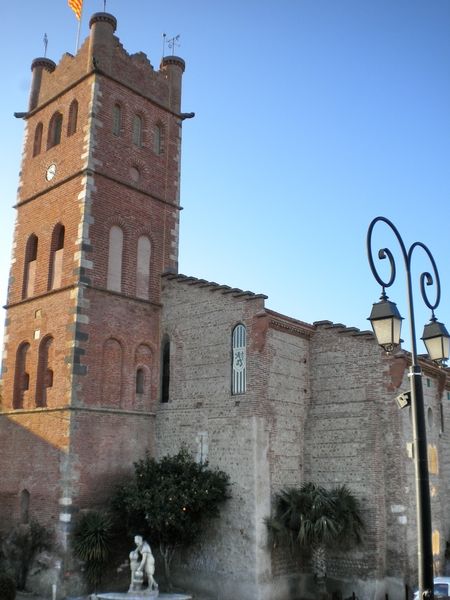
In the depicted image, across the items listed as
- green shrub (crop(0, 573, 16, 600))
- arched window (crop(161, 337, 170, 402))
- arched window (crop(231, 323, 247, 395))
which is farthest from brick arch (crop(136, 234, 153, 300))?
green shrub (crop(0, 573, 16, 600))

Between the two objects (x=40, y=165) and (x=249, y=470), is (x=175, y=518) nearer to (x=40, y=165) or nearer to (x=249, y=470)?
(x=249, y=470)

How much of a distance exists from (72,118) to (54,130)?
56.0 inches

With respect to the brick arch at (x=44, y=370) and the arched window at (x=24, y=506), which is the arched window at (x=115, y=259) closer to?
the brick arch at (x=44, y=370)

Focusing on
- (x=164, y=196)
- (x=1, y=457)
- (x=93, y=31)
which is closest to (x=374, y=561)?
(x=1, y=457)

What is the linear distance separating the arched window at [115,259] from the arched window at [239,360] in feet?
16.2

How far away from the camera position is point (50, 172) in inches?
1022

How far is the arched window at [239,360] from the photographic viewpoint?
70.9ft

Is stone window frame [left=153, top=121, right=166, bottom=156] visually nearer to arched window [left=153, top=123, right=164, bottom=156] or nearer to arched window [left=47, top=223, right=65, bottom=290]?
arched window [left=153, top=123, right=164, bottom=156]

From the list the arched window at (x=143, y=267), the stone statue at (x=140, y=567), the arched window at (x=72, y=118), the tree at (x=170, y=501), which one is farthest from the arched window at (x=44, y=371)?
the arched window at (x=72, y=118)

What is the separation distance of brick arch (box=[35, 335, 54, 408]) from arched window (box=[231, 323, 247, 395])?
644 cm

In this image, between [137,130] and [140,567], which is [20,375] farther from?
[137,130]

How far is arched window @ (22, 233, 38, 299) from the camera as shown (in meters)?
25.1

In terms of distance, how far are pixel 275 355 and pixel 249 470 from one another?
13.1ft

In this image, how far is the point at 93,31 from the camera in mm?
25859
